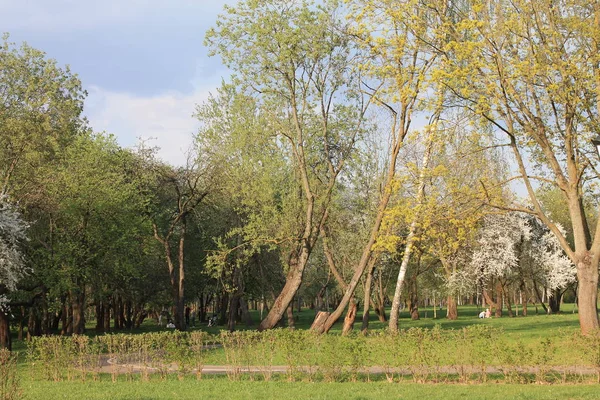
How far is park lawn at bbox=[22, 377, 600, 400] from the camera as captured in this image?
38.6 ft

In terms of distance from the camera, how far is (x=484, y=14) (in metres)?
18.3

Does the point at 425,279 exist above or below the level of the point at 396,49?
below

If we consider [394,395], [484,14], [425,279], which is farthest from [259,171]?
[425,279]

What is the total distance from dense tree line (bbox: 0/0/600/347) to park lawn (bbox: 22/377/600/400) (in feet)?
18.5

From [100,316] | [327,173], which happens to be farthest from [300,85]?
[100,316]

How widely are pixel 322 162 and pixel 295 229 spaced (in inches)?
139

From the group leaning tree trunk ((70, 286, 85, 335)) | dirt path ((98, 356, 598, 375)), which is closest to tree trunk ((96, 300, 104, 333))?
leaning tree trunk ((70, 286, 85, 335))

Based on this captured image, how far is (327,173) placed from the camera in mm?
29578

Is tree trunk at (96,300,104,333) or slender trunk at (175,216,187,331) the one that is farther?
tree trunk at (96,300,104,333)

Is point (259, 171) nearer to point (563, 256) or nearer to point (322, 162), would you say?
point (322, 162)

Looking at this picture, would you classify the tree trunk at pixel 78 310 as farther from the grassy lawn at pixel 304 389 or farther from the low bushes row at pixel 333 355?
the grassy lawn at pixel 304 389

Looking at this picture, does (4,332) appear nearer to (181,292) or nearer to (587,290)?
(181,292)

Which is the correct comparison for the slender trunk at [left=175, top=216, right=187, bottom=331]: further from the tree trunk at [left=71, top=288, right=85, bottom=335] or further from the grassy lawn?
the grassy lawn

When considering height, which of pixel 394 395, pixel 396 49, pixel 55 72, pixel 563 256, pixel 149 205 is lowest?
pixel 394 395
